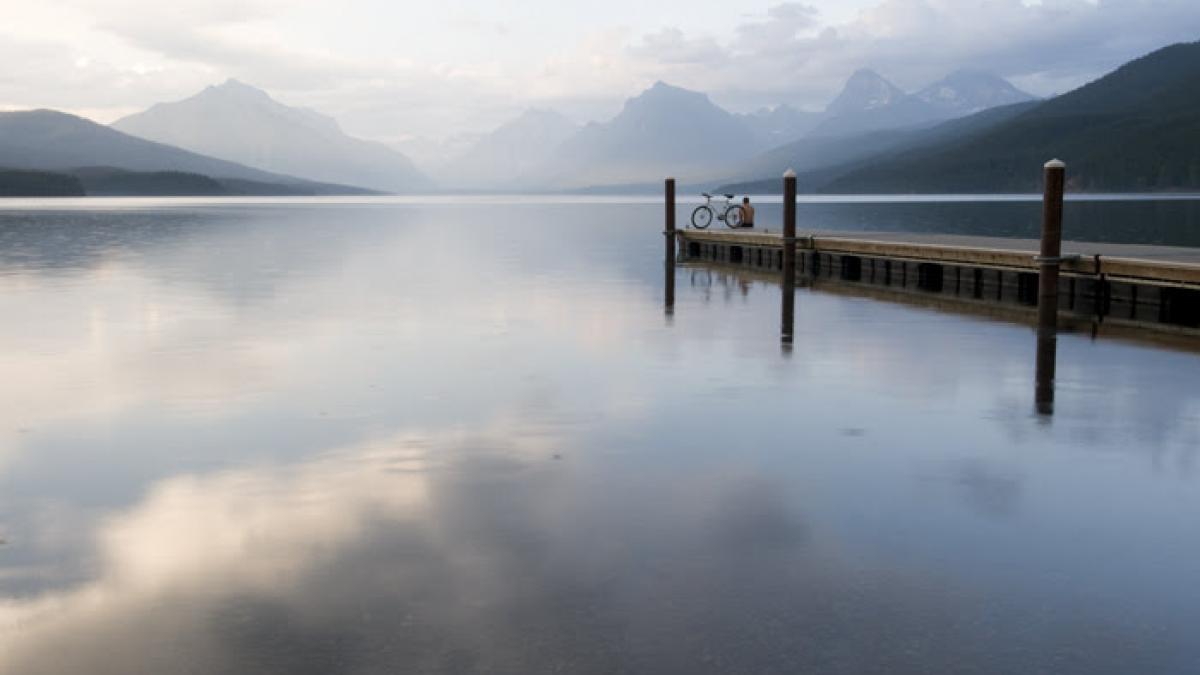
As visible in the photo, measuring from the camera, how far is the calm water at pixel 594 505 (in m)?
6.43

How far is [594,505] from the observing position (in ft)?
30.5

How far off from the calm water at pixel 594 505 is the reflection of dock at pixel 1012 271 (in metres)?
3.69

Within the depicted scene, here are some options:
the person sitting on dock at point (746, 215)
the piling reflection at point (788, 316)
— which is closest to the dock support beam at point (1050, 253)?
the piling reflection at point (788, 316)

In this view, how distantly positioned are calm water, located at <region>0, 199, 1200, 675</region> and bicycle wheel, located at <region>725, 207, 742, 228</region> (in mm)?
28461

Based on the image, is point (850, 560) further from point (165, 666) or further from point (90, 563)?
point (90, 563)

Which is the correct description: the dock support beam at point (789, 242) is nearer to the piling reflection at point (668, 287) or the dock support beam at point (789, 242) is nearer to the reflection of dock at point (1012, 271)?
the reflection of dock at point (1012, 271)

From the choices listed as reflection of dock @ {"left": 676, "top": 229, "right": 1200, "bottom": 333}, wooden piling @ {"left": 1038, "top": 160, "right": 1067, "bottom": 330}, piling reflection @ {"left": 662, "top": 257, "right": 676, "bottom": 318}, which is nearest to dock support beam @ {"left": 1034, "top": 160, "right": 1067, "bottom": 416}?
wooden piling @ {"left": 1038, "top": 160, "right": 1067, "bottom": 330}

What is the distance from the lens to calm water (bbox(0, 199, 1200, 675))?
21.1 feet

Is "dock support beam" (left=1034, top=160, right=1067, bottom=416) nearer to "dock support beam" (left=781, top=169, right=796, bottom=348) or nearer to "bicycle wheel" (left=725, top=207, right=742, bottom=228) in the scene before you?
"dock support beam" (left=781, top=169, right=796, bottom=348)

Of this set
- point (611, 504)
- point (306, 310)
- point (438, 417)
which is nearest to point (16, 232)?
point (306, 310)

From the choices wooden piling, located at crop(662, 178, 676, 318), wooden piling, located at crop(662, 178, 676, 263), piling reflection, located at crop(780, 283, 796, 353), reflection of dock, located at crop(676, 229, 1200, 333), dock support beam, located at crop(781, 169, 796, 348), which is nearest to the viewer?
piling reflection, located at crop(780, 283, 796, 353)

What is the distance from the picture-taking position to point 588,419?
13.1 metres

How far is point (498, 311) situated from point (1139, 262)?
560 inches

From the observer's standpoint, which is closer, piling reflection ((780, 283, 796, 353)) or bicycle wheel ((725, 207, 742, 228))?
piling reflection ((780, 283, 796, 353))
